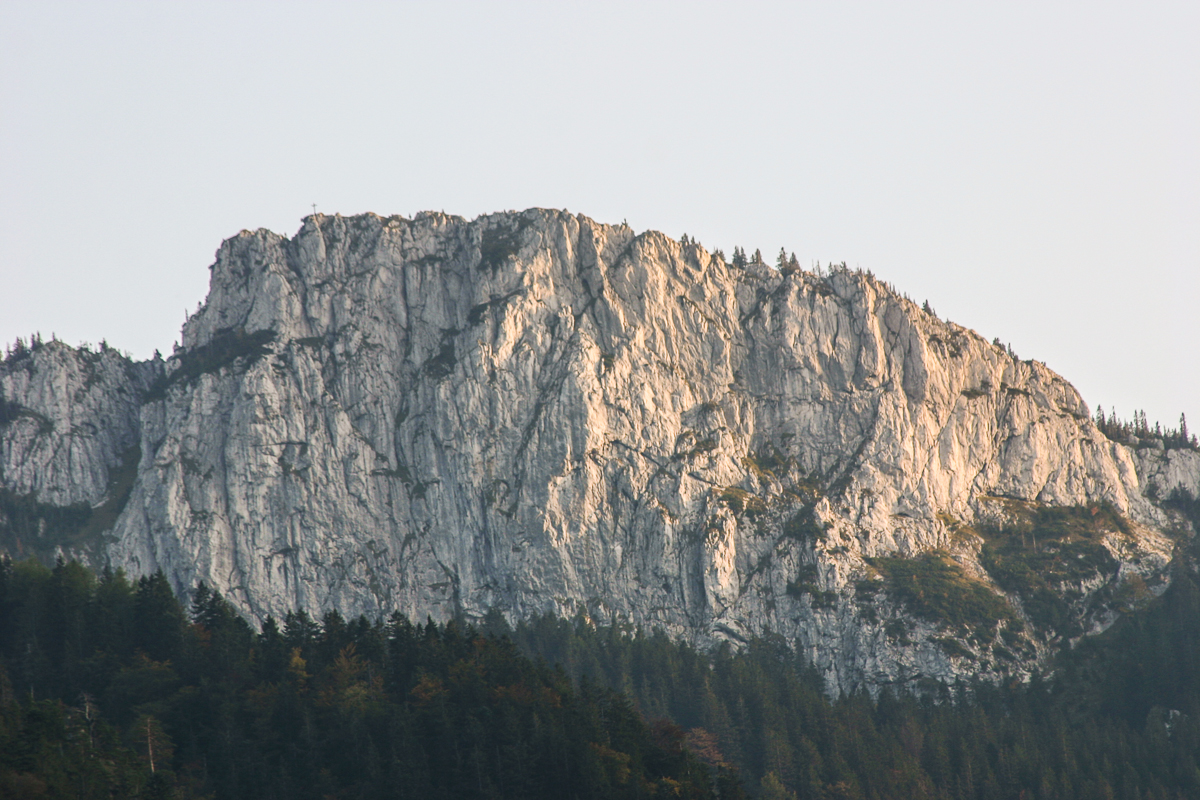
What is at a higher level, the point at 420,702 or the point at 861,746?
the point at 420,702

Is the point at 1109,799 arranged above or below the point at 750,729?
below

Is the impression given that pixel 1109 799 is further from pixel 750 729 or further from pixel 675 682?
pixel 675 682

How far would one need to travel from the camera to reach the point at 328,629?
142 metres

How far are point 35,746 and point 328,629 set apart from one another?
4962 cm

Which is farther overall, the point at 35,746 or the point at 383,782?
the point at 383,782

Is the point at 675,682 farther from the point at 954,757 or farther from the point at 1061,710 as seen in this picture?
the point at 1061,710

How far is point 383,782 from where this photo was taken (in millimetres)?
117500

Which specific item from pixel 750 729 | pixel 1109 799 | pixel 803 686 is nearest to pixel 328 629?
pixel 750 729

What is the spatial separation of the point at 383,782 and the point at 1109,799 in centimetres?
9220

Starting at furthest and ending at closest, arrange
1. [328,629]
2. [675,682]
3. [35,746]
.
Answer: [675,682]
[328,629]
[35,746]

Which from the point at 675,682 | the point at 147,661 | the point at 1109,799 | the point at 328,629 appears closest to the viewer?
the point at 147,661

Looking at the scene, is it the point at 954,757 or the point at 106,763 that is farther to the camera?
the point at 954,757

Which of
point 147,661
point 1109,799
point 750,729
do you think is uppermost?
point 147,661

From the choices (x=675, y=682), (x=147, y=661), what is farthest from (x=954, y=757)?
(x=147, y=661)
